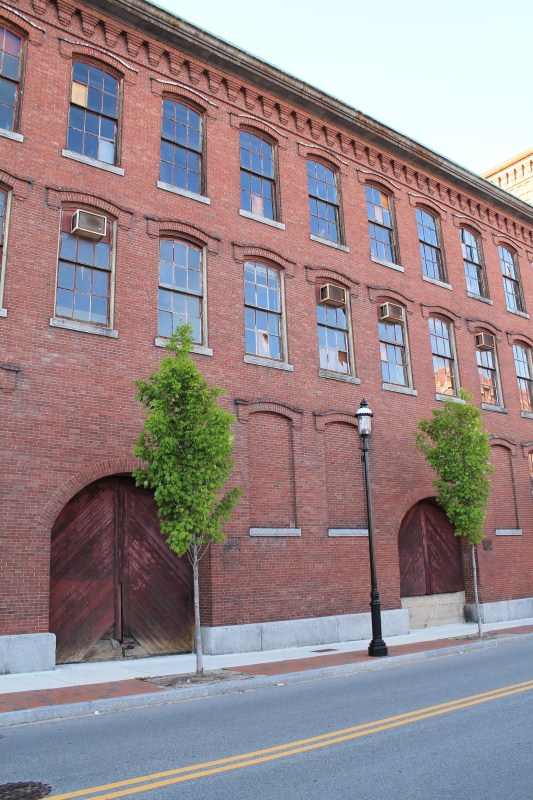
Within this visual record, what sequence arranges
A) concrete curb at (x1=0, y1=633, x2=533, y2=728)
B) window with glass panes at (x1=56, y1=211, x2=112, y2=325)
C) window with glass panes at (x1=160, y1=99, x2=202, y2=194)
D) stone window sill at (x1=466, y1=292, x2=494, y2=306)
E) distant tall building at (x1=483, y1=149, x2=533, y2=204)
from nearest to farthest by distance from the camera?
concrete curb at (x1=0, y1=633, x2=533, y2=728)
window with glass panes at (x1=56, y1=211, x2=112, y2=325)
window with glass panes at (x1=160, y1=99, x2=202, y2=194)
stone window sill at (x1=466, y1=292, x2=494, y2=306)
distant tall building at (x1=483, y1=149, x2=533, y2=204)

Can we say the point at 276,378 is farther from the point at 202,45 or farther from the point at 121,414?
the point at 202,45

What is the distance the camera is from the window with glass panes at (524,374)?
22328 millimetres

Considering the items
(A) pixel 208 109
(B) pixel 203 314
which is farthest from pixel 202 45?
(B) pixel 203 314

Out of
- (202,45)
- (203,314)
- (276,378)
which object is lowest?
(276,378)

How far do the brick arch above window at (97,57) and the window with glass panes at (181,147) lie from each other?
1.04 m

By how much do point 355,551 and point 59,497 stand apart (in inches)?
285

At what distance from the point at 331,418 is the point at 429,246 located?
26.1ft

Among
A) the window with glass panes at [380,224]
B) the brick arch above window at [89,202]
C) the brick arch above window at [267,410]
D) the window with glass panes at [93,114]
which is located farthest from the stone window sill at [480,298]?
the window with glass panes at [93,114]

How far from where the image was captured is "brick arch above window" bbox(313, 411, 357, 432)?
15.9 meters

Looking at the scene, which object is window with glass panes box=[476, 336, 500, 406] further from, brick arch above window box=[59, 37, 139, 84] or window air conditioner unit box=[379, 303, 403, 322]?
brick arch above window box=[59, 37, 139, 84]

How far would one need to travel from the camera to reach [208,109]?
16125 millimetres

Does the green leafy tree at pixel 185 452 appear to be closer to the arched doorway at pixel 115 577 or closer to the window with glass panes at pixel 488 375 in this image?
the arched doorway at pixel 115 577

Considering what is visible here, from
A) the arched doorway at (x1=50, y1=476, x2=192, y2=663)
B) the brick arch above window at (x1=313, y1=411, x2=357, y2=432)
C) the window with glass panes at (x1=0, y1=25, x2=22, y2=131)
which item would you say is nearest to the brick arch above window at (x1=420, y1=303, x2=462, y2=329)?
the brick arch above window at (x1=313, y1=411, x2=357, y2=432)

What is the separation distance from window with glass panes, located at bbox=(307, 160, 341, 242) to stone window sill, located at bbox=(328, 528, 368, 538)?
25.2 ft
